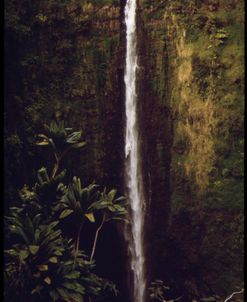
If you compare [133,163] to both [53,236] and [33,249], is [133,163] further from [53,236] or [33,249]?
[33,249]

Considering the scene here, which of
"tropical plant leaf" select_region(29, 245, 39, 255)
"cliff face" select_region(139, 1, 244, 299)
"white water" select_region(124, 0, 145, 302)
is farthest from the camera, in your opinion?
"white water" select_region(124, 0, 145, 302)

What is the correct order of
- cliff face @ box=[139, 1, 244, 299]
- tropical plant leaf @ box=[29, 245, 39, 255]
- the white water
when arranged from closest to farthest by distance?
tropical plant leaf @ box=[29, 245, 39, 255] → cliff face @ box=[139, 1, 244, 299] → the white water

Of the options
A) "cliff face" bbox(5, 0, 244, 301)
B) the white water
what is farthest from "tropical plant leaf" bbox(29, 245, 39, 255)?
the white water

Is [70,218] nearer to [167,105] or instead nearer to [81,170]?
[81,170]

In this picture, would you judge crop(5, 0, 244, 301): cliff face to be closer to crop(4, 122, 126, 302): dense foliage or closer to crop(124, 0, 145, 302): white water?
crop(124, 0, 145, 302): white water

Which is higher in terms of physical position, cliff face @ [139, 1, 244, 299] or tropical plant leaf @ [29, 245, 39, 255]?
cliff face @ [139, 1, 244, 299]

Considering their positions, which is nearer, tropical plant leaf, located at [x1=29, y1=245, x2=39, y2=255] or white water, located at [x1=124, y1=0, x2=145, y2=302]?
tropical plant leaf, located at [x1=29, y1=245, x2=39, y2=255]
